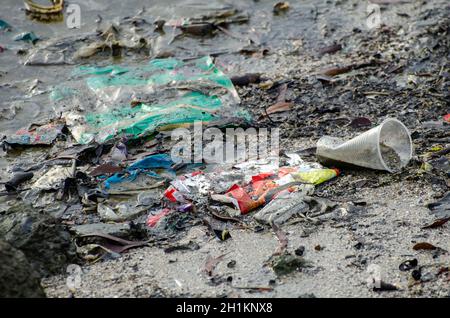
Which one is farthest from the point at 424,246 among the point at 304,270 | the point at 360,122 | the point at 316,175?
the point at 360,122

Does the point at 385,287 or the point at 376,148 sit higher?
the point at 376,148

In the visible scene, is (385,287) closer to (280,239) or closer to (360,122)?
(280,239)

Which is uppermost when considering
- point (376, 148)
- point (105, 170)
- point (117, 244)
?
point (376, 148)

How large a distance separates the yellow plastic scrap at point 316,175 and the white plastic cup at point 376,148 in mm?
118

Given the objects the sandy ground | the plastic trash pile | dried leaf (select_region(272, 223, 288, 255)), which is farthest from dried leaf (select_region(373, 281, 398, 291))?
the plastic trash pile

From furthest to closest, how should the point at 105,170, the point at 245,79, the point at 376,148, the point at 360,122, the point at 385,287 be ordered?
the point at 245,79 < the point at 360,122 < the point at 105,170 < the point at 376,148 < the point at 385,287

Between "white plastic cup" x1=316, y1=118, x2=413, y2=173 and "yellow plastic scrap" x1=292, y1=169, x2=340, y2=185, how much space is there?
12 centimetres

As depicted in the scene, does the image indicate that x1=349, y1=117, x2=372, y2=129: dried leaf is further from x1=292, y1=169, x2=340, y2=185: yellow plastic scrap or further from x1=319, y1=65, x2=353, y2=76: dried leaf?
x1=319, y1=65, x2=353, y2=76: dried leaf

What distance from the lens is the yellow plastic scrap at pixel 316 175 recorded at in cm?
478

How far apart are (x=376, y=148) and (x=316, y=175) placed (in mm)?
454

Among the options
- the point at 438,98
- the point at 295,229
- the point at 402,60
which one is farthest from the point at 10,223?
the point at 402,60

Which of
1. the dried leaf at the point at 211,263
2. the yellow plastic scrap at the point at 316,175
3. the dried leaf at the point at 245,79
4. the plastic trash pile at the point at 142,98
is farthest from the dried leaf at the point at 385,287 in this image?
the dried leaf at the point at 245,79

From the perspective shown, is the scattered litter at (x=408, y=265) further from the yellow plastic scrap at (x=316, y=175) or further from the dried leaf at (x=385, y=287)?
the yellow plastic scrap at (x=316, y=175)

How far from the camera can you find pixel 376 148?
4.73 metres
